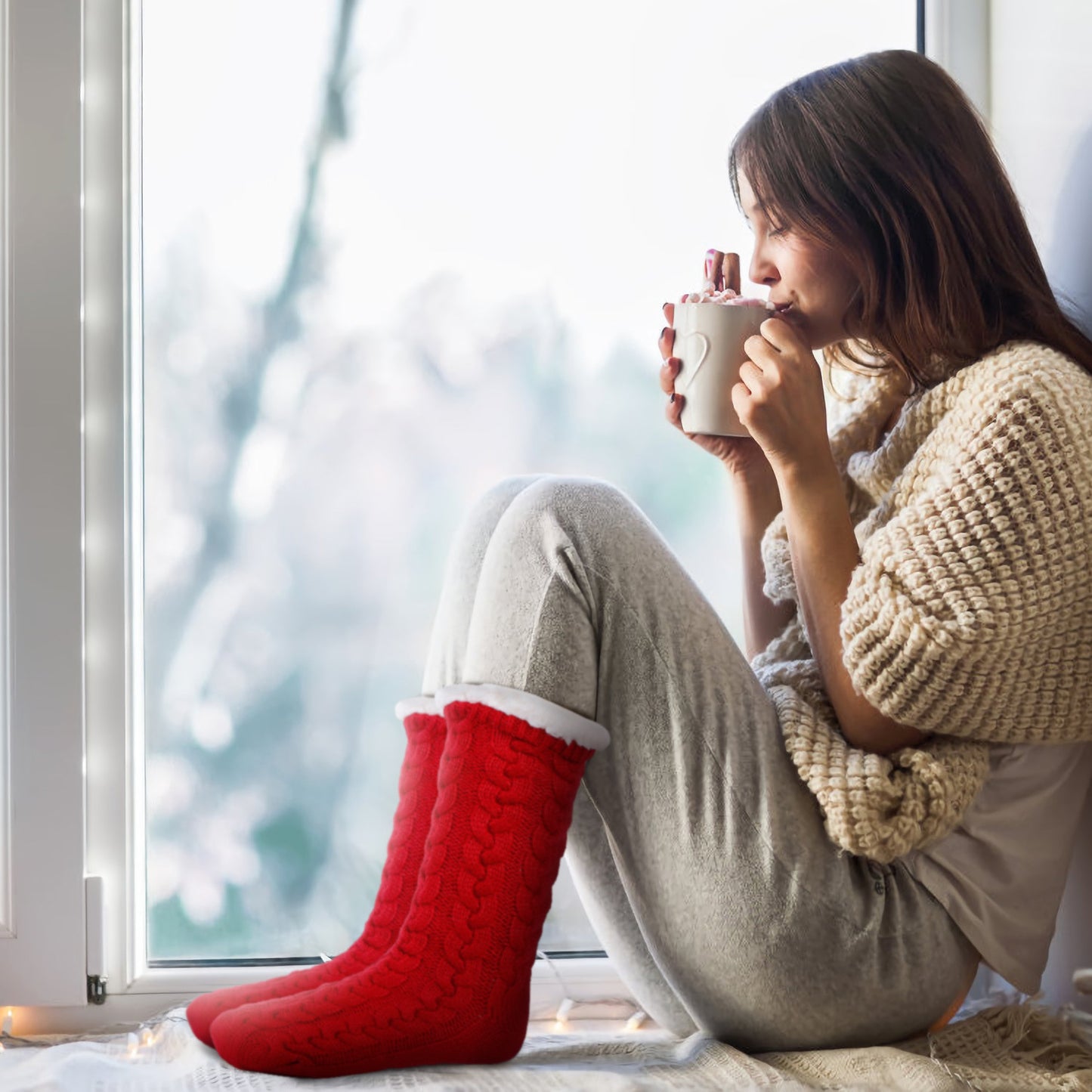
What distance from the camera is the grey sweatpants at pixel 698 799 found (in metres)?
0.81

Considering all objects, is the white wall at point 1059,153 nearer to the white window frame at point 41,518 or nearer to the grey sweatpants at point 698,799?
the grey sweatpants at point 698,799

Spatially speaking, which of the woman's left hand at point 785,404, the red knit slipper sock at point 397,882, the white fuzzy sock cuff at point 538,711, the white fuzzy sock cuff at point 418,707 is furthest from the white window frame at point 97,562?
the woman's left hand at point 785,404

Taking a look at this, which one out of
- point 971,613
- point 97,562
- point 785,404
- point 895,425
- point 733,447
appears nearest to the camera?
point 971,613

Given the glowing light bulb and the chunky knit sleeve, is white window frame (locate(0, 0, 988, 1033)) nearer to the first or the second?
the glowing light bulb

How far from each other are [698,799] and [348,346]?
67 centimetres

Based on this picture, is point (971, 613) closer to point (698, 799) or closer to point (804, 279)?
point (698, 799)

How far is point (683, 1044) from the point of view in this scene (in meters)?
→ 0.91

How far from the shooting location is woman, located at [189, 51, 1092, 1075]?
31.1 inches

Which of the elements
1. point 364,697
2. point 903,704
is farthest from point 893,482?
point 364,697

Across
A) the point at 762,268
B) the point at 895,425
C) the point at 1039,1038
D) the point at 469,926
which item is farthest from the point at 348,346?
the point at 1039,1038

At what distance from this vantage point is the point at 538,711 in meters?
0.79

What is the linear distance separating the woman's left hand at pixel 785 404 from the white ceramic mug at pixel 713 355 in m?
0.02

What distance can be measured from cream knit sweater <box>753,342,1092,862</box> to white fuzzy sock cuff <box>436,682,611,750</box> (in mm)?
148

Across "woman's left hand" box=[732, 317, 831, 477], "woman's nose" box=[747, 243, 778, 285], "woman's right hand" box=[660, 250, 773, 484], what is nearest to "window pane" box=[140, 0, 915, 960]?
"woman's right hand" box=[660, 250, 773, 484]
